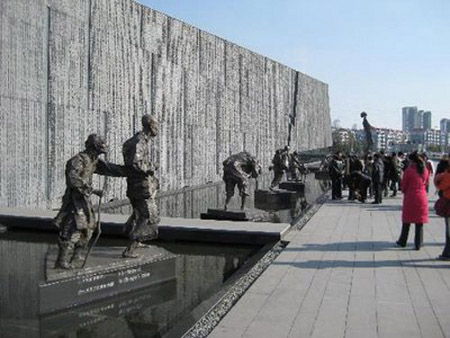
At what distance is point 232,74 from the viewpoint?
82.3 ft

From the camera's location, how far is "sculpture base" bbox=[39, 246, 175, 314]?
5.17 meters

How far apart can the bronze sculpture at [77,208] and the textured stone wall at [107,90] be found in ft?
21.8

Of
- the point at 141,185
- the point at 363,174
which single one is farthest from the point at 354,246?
the point at 363,174

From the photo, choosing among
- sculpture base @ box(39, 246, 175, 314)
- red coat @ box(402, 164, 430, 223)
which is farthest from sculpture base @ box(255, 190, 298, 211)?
sculpture base @ box(39, 246, 175, 314)

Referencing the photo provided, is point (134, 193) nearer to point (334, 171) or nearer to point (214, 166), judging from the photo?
point (334, 171)

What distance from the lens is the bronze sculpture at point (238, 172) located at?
11508mm

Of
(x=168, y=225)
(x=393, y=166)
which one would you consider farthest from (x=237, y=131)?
(x=168, y=225)

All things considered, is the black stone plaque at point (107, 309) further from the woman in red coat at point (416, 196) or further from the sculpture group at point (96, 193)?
the woman in red coat at point (416, 196)

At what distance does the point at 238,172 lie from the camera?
37.8ft

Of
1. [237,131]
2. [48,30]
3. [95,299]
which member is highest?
[48,30]

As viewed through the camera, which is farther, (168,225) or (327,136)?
(327,136)

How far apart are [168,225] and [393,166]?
995cm

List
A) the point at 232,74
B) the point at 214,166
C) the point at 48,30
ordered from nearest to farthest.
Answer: the point at 48,30 → the point at 214,166 → the point at 232,74

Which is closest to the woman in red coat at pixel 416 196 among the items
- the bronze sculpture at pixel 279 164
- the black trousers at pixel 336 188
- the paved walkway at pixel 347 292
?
the paved walkway at pixel 347 292
